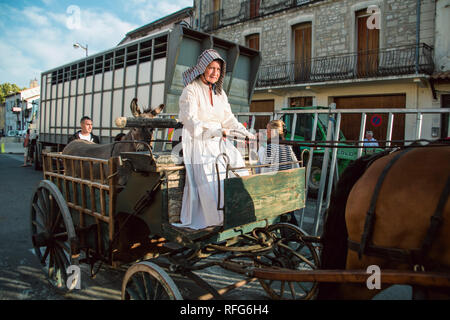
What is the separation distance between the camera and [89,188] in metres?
3.54

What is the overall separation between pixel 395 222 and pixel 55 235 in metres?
3.33

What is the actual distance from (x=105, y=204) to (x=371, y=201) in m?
2.44

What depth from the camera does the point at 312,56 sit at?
1558 centimetres

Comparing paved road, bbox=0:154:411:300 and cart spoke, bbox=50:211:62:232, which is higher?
cart spoke, bbox=50:211:62:232

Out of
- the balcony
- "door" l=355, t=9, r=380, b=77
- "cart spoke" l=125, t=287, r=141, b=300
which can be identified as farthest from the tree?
"cart spoke" l=125, t=287, r=141, b=300

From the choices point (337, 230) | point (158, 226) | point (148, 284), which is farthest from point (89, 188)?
point (337, 230)

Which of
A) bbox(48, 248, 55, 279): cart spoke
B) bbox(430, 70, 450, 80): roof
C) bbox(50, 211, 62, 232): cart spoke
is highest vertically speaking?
bbox(430, 70, 450, 80): roof

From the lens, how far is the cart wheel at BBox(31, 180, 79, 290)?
3.39 meters

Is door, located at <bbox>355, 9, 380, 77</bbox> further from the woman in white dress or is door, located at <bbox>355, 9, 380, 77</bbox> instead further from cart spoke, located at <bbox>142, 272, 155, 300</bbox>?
cart spoke, located at <bbox>142, 272, 155, 300</bbox>

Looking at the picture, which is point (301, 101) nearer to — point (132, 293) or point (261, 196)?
point (261, 196)

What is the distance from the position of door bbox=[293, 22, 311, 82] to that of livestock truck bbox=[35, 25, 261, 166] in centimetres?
651

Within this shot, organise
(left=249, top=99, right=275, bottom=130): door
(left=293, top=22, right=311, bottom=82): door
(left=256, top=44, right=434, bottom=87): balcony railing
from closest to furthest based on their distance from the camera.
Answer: (left=256, top=44, right=434, bottom=87): balcony railing
(left=293, top=22, right=311, bottom=82): door
(left=249, top=99, right=275, bottom=130): door
